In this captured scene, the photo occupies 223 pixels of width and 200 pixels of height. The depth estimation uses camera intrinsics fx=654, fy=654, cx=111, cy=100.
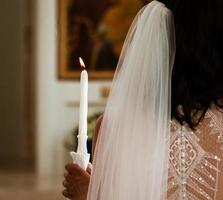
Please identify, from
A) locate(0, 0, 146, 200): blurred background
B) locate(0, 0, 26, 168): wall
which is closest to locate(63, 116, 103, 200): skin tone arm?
locate(0, 0, 146, 200): blurred background

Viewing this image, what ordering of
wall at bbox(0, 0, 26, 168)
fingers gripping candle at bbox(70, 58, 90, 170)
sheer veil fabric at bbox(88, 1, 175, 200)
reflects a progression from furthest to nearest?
wall at bbox(0, 0, 26, 168)
sheer veil fabric at bbox(88, 1, 175, 200)
fingers gripping candle at bbox(70, 58, 90, 170)

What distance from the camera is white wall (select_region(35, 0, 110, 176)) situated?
334 inches

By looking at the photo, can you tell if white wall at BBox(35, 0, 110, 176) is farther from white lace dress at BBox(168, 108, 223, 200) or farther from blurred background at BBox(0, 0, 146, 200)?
white lace dress at BBox(168, 108, 223, 200)

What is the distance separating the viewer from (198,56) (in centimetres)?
169

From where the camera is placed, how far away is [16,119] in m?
11.2

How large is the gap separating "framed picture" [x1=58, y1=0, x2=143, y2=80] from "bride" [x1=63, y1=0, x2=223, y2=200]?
21.8 feet

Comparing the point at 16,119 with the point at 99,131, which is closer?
the point at 99,131

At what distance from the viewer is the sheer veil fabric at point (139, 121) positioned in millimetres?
1772

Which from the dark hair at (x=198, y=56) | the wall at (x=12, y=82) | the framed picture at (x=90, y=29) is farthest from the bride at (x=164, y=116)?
the wall at (x=12, y=82)

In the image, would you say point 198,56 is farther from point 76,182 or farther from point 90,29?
point 90,29

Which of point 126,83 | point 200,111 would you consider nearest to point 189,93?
point 200,111

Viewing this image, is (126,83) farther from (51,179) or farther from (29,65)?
(29,65)

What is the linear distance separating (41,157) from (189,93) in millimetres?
7077

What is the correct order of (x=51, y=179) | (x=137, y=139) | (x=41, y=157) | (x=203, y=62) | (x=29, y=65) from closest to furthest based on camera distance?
(x=203, y=62), (x=137, y=139), (x=51, y=179), (x=41, y=157), (x=29, y=65)
